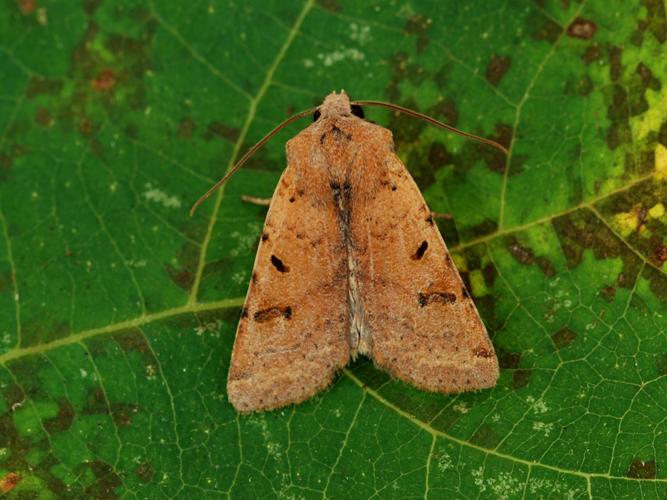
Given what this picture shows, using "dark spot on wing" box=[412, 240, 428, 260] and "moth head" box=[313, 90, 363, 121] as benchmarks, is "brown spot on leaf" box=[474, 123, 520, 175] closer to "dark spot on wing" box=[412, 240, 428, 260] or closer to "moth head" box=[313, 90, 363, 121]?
"dark spot on wing" box=[412, 240, 428, 260]

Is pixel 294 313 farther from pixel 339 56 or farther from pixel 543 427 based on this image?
pixel 339 56

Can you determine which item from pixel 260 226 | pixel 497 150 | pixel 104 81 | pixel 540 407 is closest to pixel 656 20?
pixel 497 150

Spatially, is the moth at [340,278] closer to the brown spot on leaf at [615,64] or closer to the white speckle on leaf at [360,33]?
the white speckle on leaf at [360,33]

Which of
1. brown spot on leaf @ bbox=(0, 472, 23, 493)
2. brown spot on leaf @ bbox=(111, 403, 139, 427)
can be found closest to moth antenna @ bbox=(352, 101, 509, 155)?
brown spot on leaf @ bbox=(111, 403, 139, 427)

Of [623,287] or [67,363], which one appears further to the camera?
[67,363]

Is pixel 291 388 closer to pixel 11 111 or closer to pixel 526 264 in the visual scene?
pixel 526 264

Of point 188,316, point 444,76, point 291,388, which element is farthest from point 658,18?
point 188,316

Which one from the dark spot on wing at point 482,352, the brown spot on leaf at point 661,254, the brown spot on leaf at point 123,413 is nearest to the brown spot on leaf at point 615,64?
the brown spot on leaf at point 661,254

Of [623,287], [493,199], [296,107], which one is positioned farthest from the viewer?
[296,107]
